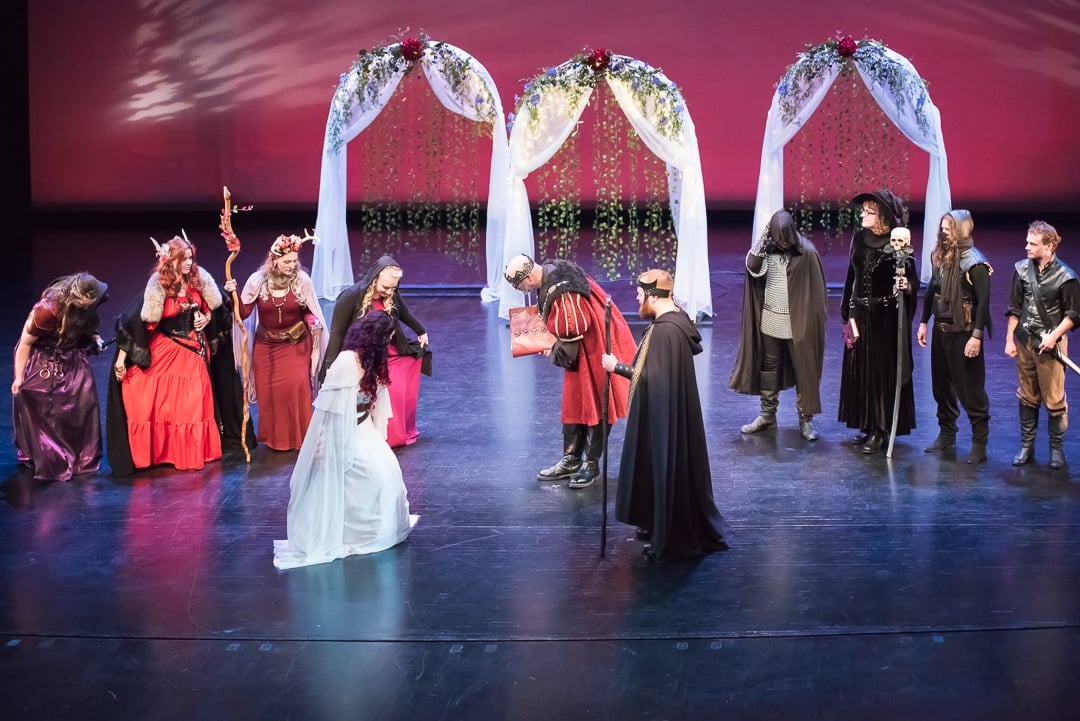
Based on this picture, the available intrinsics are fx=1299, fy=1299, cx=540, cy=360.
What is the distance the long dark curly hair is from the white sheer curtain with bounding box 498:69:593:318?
Answer: 5.25 meters

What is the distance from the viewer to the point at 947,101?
52.3 feet

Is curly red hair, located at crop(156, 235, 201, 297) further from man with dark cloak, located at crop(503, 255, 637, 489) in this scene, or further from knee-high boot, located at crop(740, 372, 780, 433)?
knee-high boot, located at crop(740, 372, 780, 433)

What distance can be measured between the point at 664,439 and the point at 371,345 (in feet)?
4.33

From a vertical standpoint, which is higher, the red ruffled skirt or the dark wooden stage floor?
the red ruffled skirt

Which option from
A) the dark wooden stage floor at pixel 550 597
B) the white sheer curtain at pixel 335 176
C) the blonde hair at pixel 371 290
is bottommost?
the dark wooden stage floor at pixel 550 597

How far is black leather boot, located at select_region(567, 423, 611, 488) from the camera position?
650cm

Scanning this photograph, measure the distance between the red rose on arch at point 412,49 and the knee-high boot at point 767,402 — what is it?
540 cm

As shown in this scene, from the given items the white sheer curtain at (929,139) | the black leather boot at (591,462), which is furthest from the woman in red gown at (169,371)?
the white sheer curtain at (929,139)

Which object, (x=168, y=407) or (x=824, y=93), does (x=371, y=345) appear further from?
(x=824, y=93)

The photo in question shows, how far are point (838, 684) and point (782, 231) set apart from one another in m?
3.21

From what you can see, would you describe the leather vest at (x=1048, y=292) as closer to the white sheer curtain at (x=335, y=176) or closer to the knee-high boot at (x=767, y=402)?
the knee-high boot at (x=767, y=402)

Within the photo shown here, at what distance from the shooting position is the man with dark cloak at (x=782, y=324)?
7.17m

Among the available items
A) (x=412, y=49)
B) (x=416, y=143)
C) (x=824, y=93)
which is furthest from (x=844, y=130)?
(x=412, y=49)

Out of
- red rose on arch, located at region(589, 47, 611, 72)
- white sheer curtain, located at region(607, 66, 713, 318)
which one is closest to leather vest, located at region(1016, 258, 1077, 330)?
white sheer curtain, located at region(607, 66, 713, 318)
